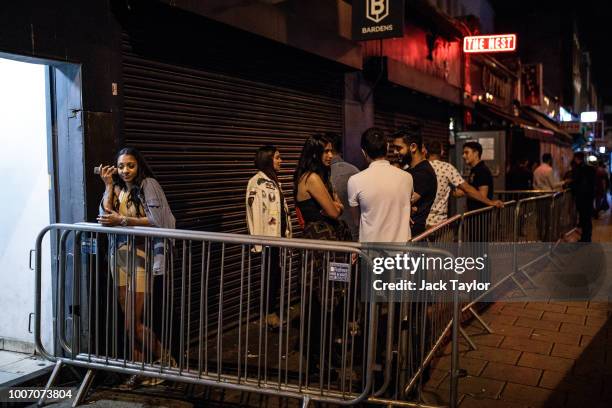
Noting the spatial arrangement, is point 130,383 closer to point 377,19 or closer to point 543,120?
point 377,19

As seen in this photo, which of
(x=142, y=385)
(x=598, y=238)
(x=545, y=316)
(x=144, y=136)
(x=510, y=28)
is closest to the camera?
(x=142, y=385)

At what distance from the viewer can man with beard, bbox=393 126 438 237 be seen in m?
5.75

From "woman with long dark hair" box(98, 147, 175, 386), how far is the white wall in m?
0.68

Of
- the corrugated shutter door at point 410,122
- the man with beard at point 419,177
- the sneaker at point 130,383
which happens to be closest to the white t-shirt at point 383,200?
the man with beard at point 419,177

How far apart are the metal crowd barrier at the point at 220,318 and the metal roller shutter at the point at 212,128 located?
1.10 m

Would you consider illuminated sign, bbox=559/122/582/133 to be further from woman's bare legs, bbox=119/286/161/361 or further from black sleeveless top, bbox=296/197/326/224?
woman's bare legs, bbox=119/286/161/361

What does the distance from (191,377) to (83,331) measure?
1.19 meters

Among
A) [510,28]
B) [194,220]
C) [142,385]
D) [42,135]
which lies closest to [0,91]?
[42,135]

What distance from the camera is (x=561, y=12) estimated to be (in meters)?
38.2

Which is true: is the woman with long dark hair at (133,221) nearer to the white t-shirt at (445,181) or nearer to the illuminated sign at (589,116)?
the white t-shirt at (445,181)

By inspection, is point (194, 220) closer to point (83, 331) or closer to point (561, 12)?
point (83, 331)

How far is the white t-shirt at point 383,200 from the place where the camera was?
15.1 ft

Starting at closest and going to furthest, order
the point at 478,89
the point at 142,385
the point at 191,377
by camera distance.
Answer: the point at 191,377 → the point at 142,385 → the point at 478,89

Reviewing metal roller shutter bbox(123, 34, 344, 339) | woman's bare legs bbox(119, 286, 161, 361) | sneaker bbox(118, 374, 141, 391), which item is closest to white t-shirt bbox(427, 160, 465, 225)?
metal roller shutter bbox(123, 34, 344, 339)
